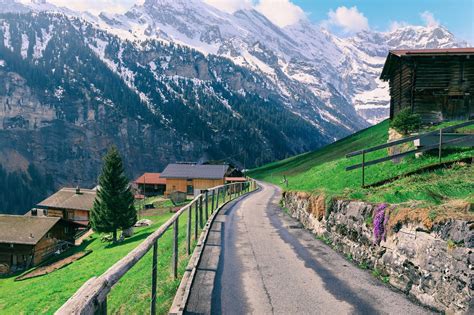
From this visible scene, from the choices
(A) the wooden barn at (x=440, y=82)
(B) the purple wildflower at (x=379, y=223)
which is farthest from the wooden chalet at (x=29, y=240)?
(B) the purple wildflower at (x=379, y=223)

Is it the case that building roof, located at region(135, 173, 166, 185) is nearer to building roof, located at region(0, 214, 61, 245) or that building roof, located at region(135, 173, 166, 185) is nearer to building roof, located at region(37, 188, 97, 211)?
building roof, located at region(37, 188, 97, 211)

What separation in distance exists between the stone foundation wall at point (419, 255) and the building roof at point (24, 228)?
4948 cm

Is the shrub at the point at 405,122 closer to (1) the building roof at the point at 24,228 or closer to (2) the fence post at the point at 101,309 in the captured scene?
(2) the fence post at the point at 101,309

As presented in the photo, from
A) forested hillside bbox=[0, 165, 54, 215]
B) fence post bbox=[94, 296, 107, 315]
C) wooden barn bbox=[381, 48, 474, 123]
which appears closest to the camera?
fence post bbox=[94, 296, 107, 315]

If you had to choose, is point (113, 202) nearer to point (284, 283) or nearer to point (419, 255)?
point (284, 283)

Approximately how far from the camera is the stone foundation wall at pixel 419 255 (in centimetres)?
645

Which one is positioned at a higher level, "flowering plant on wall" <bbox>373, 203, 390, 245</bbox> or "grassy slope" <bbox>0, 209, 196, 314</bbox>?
"flowering plant on wall" <bbox>373, 203, 390, 245</bbox>

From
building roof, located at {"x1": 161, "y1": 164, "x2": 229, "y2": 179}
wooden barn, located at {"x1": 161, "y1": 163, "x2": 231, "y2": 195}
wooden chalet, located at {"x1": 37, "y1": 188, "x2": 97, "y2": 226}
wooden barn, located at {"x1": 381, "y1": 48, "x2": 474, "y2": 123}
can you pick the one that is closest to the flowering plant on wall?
wooden barn, located at {"x1": 381, "y1": 48, "x2": 474, "y2": 123}

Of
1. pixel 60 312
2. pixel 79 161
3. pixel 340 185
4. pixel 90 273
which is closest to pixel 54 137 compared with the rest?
pixel 79 161

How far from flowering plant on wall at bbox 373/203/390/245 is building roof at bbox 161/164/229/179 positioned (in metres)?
78.0

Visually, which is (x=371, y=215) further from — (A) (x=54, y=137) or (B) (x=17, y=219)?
(A) (x=54, y=137)

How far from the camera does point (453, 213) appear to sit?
7.12m

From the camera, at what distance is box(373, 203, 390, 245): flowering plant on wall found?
9234mm

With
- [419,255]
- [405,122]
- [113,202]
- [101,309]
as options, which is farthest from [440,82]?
[113,202]
